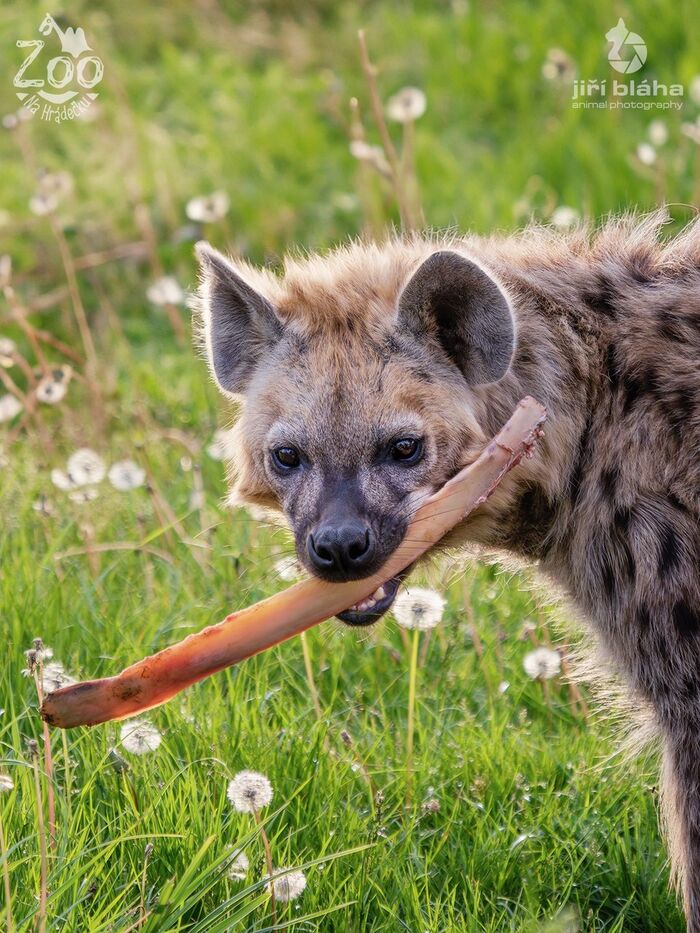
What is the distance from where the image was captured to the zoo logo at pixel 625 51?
24.5ft

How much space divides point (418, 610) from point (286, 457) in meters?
0.54

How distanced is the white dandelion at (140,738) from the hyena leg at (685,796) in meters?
1.16

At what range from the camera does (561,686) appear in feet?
12.6

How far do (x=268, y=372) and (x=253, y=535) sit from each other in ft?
4.26

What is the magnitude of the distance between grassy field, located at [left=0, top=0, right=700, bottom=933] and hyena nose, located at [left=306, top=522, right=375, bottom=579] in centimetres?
54

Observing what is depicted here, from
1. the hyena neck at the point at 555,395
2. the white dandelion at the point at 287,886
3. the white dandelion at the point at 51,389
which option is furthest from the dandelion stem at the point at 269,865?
the white dandelion at the point at 51,389

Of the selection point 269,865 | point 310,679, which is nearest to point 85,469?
point 310,679

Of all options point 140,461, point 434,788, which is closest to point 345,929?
point 434,788

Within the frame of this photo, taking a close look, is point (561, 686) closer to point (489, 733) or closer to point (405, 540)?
point (489, 733)

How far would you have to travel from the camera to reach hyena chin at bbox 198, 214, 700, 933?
2.87 metres

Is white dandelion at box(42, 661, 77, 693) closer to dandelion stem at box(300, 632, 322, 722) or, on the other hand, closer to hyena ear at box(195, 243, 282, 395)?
dandelion stem at box(300, 632, 322, 722)

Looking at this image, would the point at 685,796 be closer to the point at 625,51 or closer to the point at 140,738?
the point at 140,738

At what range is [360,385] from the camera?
300 cm

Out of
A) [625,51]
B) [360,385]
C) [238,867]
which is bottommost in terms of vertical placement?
[625,51]
